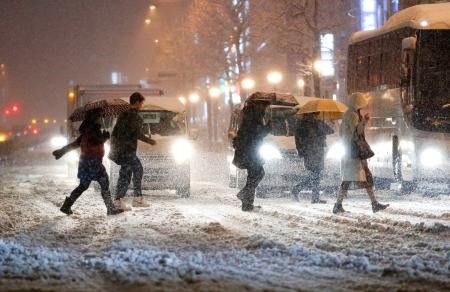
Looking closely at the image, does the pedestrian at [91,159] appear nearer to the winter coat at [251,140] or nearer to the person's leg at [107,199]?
the person's leg at [107,199]

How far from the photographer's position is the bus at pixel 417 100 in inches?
647

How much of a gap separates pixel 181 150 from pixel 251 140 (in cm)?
411

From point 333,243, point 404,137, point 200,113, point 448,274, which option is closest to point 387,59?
point 404,137

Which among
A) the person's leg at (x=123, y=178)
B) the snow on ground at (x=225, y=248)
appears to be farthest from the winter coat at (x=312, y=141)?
the person's leg at (x=123, y=178)

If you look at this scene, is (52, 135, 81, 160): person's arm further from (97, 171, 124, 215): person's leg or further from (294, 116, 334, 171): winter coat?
(294, 116, 334, 171): winter coat

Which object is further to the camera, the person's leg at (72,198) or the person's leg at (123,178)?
the person's leg at (123,178)

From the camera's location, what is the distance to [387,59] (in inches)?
735

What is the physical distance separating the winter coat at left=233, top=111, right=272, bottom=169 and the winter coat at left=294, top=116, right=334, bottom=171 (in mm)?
2106

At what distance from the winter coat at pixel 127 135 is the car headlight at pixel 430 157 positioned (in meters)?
5.99

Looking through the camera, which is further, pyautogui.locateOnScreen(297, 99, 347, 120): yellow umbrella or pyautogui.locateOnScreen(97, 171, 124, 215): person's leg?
pyautogui.locateOnScreen(297, 99, 347, 120): yellow umbrella

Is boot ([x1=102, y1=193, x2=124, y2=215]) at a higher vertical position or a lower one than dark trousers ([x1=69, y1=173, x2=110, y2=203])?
lower

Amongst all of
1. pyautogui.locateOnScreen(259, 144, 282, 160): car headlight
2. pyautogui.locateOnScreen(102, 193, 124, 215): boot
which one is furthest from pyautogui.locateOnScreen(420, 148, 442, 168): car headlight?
pyautogui.locateOnScreen(102, 193, 124, 215): boot

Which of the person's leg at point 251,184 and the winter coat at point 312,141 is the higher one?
the winter coat at point 312,141

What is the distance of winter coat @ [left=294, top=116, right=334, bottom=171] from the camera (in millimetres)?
15422
